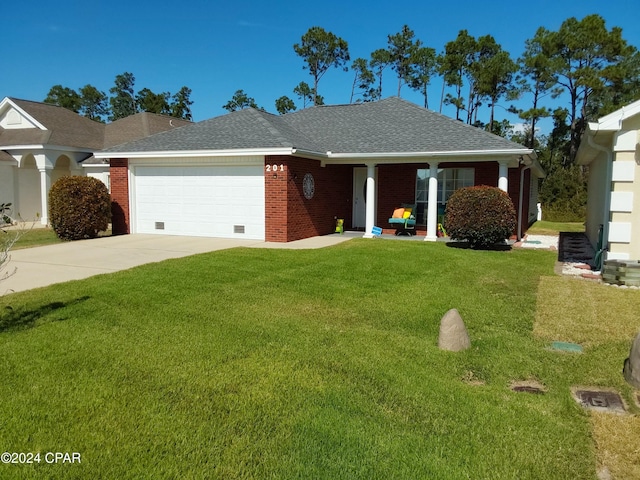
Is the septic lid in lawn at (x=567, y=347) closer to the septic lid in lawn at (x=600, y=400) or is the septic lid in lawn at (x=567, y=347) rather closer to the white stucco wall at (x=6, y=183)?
the septic lid in lawn at (x=600, y=400)


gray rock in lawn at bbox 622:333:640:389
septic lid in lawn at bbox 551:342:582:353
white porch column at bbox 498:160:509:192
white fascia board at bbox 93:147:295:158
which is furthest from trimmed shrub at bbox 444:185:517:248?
gray rock in lawn at bbox 622:333:640:389

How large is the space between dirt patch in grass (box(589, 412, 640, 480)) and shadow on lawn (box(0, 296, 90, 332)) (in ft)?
19.2

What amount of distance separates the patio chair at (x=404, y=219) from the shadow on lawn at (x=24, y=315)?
1072 cm

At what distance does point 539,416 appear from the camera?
3.88 meters

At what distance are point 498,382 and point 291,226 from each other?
1012cm

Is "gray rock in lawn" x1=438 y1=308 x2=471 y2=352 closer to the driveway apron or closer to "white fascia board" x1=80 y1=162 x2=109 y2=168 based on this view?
the driveway apron

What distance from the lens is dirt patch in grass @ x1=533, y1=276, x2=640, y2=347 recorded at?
19.8 ft

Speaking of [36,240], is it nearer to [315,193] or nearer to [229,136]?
[229,136]

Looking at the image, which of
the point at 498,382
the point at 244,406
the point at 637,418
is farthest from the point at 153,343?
the point at 637,418

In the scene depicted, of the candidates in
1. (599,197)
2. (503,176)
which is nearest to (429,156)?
(503,176)

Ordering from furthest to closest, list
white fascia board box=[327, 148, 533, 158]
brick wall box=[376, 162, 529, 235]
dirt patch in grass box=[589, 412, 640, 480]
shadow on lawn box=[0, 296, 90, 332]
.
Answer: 1. brick wall box=[376, 162, 529, 235]
2. white fascia board box=[327, 148, 533, 158]
3. shadow on lawn box=[0, 296, 90, 332]
4. dirt patch in grass box=[589, 412, 640, 480]

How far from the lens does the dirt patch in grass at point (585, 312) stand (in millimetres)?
6023

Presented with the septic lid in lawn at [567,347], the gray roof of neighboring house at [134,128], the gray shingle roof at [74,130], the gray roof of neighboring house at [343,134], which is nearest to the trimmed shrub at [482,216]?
the gray roof of neighboring house at [343,134]

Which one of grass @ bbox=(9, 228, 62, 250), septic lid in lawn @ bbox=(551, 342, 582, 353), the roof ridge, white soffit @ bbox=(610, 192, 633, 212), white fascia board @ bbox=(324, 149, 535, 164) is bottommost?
septic lid in lawn @ bbox=(551, 342, 582, 353)
